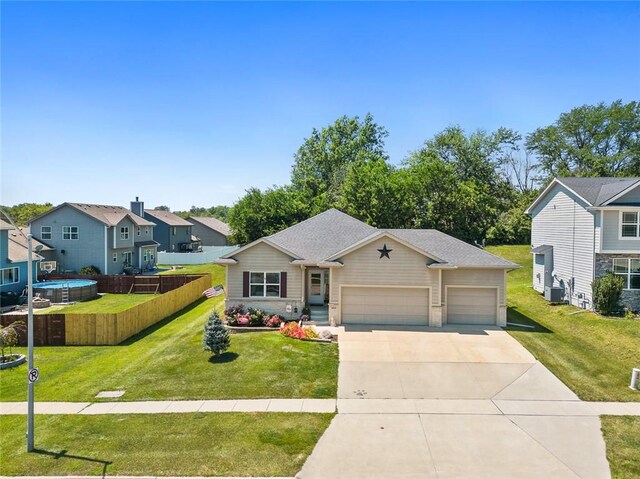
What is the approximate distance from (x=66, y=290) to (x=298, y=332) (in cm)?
1975

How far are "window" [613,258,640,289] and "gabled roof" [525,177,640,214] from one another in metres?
3.34

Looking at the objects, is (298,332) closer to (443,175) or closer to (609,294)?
(609,294)

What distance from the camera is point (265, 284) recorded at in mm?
22891

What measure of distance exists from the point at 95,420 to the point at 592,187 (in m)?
28.0

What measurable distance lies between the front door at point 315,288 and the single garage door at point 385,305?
7.20 feet

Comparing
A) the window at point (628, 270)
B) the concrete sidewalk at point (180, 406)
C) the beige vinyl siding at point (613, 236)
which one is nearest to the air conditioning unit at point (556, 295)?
the window at point (628, 270)

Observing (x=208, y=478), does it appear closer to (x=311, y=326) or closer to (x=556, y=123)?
(x=311, y=326)

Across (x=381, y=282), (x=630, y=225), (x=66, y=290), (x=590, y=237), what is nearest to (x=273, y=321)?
(x=381, y=282)

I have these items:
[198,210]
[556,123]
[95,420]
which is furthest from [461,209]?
[198,210]

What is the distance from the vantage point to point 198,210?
15462cm

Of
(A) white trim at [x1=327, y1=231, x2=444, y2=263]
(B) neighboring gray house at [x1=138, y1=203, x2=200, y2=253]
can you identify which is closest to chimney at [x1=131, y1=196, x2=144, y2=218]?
(B) neighboring gray house at [x1=138, y1=203, x2=200, y2=253]

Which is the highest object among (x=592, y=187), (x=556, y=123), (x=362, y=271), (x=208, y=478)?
(x=556, y=123)

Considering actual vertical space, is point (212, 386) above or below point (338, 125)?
below

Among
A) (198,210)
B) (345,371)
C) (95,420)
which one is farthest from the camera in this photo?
(198,210)
